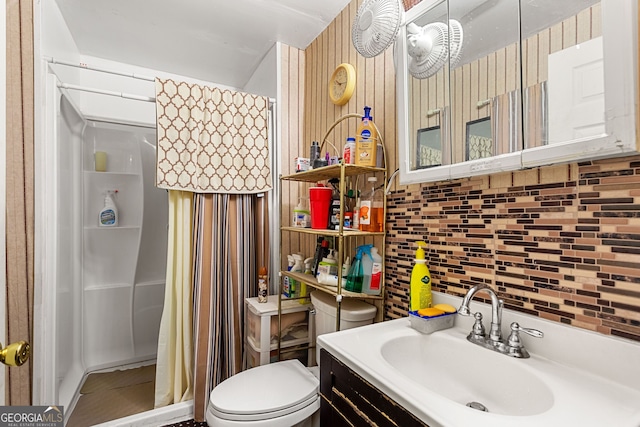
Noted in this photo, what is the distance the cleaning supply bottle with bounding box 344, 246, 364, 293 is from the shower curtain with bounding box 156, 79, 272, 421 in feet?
2.47

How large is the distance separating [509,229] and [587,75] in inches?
17.0

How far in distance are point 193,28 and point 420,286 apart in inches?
78.0

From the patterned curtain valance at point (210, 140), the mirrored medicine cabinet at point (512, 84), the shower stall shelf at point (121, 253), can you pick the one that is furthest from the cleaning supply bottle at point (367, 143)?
the shower stall shelf at point (121, 253)

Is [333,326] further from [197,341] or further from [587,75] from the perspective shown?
[587,75]

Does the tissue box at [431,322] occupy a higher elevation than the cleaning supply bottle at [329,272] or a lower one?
lower

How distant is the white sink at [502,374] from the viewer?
615 millimetres

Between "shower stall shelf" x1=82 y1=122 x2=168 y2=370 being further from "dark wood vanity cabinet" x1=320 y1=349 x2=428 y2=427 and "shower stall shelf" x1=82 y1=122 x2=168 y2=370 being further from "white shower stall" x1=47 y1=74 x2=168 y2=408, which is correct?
"dark wood vanity cabinet" x1=320 y1=349 x2=428 y2=427

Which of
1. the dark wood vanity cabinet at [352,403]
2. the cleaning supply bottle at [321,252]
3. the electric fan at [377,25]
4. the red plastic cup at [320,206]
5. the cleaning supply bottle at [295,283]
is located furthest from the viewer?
the cleaning supply bottle at [295,283]

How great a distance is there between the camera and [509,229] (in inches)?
37.6

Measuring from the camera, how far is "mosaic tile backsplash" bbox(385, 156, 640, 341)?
0.73 m

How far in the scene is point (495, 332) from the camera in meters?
0.90

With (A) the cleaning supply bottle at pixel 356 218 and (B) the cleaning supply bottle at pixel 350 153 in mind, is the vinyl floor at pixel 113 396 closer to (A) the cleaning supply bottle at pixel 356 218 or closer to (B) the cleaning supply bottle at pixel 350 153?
(A) the cleaning supply bottle at pixel 356 218

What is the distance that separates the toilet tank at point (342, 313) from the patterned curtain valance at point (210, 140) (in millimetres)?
783

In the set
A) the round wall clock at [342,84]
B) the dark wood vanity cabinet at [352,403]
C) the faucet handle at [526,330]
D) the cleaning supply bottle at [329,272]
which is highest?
the round wall clock at [342,84]
